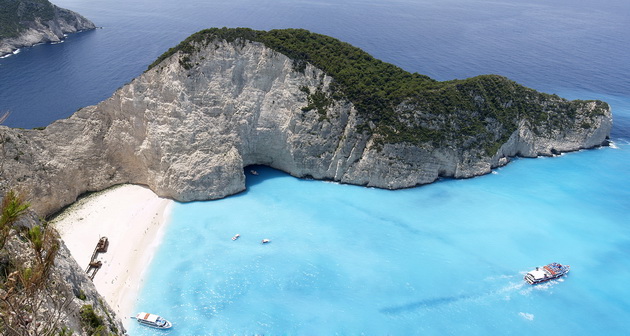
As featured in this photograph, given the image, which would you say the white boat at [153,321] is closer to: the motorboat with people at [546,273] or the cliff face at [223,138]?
the cliff face at [223,138]

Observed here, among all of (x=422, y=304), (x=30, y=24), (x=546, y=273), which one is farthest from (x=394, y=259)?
(x=30, y=24)

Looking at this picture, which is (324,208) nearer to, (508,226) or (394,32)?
(508,226)

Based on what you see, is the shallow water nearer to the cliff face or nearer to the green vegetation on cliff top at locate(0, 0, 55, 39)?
the cliff face

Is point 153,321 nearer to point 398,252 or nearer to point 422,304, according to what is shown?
point 422,304

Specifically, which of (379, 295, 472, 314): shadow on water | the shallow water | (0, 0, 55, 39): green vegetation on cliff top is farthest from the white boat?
(0, 0, 55, 39): green vegetation on cliff top

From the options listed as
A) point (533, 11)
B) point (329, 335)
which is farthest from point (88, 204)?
point (533, 11)

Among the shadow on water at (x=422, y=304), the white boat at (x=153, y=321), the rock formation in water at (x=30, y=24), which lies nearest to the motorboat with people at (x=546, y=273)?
the shadow on water at (x=422, y=304)
